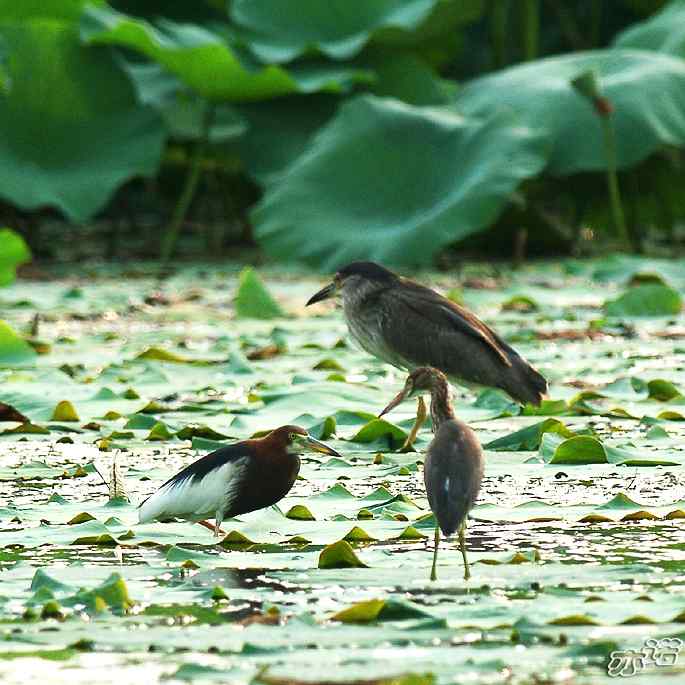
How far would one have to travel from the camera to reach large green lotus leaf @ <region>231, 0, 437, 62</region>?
12.7 meters

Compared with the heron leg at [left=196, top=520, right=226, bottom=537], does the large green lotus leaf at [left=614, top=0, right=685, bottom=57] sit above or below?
above

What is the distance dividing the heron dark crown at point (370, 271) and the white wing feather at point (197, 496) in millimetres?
Answer: 2703

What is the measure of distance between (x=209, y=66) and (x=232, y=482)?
7.32 meters

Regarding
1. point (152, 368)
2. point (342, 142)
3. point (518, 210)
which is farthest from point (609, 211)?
point (152, 368)

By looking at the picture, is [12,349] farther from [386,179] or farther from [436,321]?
[386,179]

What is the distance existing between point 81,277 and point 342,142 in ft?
6.58

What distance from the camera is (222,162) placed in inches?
553

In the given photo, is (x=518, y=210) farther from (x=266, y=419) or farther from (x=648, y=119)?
(x=266, y=419)

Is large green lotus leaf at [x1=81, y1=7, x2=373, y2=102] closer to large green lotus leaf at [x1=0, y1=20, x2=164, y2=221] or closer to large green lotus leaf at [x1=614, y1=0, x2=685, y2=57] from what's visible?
large green lotus leaf at [x1=0, y1=20, x2=164, y2=221]

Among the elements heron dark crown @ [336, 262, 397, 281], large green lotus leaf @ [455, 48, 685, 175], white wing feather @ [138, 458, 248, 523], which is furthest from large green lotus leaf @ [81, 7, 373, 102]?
white wing feather @ [138, 458, 248, 523]

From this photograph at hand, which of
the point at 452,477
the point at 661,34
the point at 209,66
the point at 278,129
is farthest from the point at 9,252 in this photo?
the point at 661,34

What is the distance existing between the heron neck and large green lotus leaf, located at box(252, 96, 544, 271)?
5981mm

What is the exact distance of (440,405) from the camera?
4.88m

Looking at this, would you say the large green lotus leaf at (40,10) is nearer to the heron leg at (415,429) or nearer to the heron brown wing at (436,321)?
the heron brown wing at (436,321)
